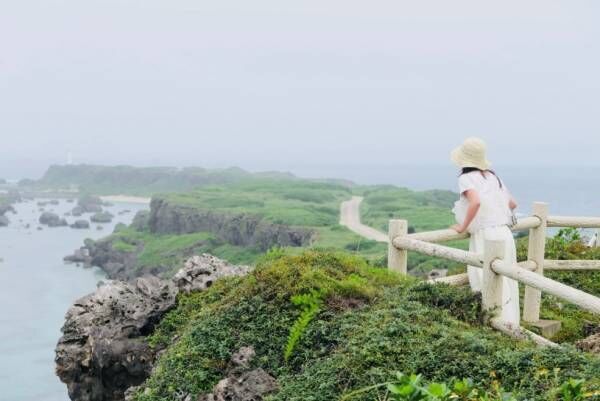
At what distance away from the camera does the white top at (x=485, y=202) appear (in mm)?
7941

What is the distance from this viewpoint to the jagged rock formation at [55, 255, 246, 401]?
8477mm

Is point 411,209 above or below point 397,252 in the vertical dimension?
below

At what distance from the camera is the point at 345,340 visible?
6.46m

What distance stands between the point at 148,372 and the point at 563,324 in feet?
17.0

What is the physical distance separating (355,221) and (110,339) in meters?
98.2

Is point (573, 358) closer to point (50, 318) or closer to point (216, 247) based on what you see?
point (50, 318)

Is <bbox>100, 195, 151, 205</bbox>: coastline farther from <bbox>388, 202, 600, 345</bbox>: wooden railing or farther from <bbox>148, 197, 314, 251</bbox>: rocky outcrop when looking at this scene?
<bbox>388, 202, 600, 345</bbox>: wooden railing

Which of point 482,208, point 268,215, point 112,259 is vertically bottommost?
point 112,259

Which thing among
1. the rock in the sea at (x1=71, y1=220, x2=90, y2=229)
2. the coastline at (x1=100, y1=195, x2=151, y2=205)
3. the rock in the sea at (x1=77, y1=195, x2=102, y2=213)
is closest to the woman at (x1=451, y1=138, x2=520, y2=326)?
the rock in the sea at (x1=71, y1=220, x2=90, y2=229)

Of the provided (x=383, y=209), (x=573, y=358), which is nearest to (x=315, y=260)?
(x=573, y=358)

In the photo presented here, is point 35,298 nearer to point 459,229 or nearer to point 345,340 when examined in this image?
point 459,229

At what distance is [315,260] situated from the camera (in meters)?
7.75

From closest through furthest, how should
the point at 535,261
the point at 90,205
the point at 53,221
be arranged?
the point at 535,261 → the point at 53,221 → the point at 90,205

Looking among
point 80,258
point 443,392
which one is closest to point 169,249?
point 80,258
